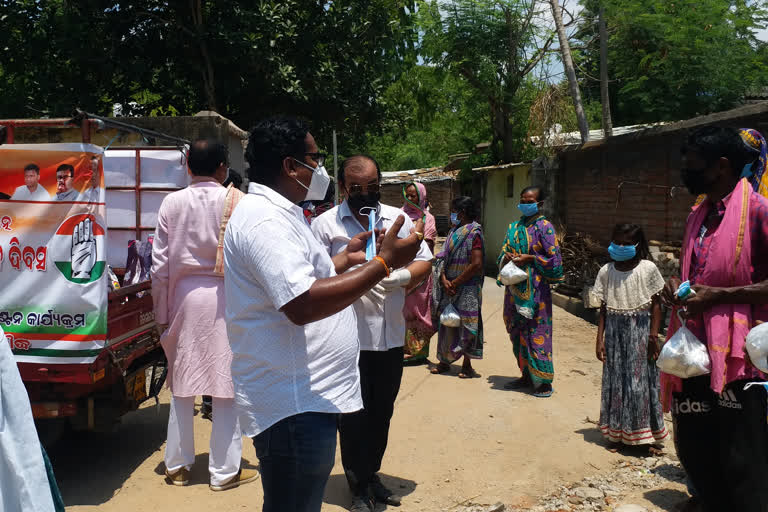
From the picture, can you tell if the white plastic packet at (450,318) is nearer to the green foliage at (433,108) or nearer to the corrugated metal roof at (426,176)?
the green foliage at (433,108)

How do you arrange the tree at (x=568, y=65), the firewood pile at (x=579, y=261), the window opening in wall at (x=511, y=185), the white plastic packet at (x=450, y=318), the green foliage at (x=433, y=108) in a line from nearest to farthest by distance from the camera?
the white plastic packet at (x=450, y=318), the firewood pile at (x=579, y=261), the tree at (x=568, y=65), the green foliage at (x=433, y=108), the window opening in wall at (x=511, y=185)

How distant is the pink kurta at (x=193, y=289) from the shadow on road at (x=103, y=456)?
2.57 feet

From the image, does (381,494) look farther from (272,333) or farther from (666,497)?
(272,333)

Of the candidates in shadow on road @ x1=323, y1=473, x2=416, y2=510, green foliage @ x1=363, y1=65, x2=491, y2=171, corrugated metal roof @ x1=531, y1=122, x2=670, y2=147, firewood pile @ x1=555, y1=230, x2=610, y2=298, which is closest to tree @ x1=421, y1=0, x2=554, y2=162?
green foliage @ x1=363, y1=65, x2=491, y2=171

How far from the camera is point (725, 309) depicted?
9.29 ft

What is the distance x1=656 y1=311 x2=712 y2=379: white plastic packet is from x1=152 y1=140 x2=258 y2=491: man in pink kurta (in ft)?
8.07

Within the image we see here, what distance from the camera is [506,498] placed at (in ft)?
13.2

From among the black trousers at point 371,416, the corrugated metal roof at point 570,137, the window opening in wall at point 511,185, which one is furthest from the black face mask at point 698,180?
the window opening in wall at point 511,185

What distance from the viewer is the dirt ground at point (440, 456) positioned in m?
3.96

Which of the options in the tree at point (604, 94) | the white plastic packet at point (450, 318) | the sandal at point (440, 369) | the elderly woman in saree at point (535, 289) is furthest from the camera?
the tree at point (604, 94)

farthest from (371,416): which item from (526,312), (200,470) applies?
(526,312)

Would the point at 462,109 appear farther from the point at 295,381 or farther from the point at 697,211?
the point at 295,381

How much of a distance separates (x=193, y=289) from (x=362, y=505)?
1.62m

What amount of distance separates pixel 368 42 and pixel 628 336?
987 centimetres
